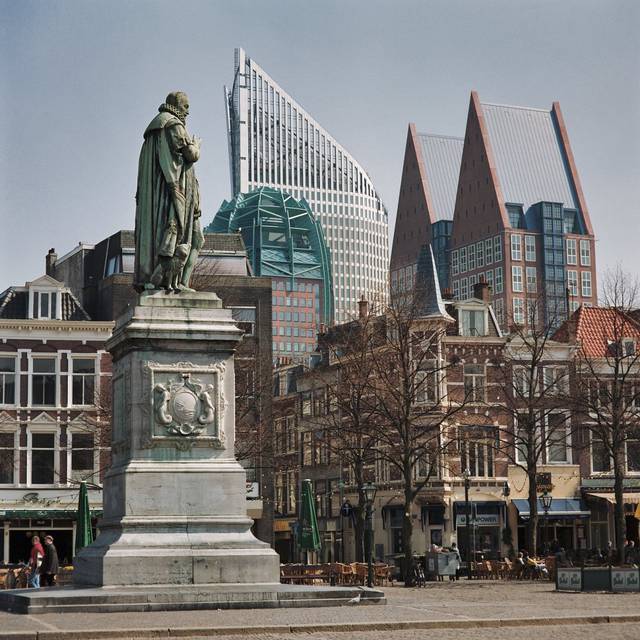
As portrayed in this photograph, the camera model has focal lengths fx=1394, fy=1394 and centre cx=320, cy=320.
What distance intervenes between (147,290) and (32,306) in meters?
39.2

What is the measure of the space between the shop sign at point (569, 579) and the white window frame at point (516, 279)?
149 metres

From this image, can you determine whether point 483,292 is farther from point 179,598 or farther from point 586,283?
point 586,283

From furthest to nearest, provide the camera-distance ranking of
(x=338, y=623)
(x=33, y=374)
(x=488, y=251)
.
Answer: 1. (x=488, y=251)
2. (x=33, y=374)
3. (x=338, y=623)

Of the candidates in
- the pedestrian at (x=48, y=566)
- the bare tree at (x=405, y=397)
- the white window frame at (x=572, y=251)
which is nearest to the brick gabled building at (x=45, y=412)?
the bare tree at (x=405, y=397)

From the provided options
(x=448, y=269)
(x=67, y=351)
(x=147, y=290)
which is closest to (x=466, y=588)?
(x=147, y=290)

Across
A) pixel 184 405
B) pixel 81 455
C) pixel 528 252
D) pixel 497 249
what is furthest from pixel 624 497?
pixel 528 252

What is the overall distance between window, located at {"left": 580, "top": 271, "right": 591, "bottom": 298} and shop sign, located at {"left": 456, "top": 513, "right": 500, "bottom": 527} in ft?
389

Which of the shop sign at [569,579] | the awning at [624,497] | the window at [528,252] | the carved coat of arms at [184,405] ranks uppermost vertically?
the window at [528,252]

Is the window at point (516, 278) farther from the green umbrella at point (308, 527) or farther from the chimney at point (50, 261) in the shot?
the green umbrella at point (308, 527)

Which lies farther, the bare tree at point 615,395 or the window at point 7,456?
the window at point 7,456

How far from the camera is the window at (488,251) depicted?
7259 inches

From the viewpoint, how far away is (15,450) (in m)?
60.4

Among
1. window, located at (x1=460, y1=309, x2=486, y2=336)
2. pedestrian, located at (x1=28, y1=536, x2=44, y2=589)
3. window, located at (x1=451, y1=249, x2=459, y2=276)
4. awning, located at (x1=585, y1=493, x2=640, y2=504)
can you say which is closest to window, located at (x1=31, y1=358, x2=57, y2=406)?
window, located at (x1=460, y1=309, x2=486, y2=336)

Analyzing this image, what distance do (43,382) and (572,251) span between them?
13333 centimetres
